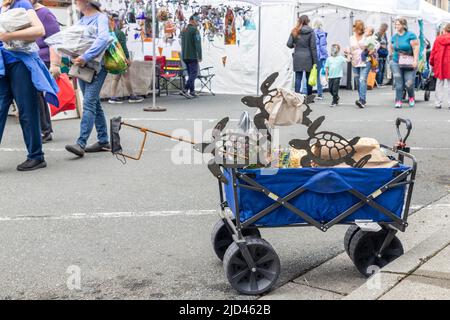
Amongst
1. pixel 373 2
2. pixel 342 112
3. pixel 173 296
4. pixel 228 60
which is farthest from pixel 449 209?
pixel 373 2

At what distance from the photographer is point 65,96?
10.3m

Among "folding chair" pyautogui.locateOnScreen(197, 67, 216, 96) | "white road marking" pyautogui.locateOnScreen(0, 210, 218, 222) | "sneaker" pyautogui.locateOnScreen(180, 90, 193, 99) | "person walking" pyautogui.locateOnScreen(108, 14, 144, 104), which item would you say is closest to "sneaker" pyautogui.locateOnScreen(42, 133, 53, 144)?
"white road marking" pyautogui.locateOnScreen(0, 210, 218, 222)

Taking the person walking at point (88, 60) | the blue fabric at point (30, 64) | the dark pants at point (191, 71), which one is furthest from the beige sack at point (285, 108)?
the dark pants at point (191, 71)

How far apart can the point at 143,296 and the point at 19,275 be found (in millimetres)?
862

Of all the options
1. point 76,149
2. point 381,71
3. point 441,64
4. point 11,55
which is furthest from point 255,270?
point 381,71

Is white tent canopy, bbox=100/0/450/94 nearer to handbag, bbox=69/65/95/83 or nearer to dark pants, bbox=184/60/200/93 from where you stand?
dark pants, bbox=184/60/200/93

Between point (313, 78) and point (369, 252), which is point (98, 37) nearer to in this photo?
point (369, 252)

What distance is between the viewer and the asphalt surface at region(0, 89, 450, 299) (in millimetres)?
3971

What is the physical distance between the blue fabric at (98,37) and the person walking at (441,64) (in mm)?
8932

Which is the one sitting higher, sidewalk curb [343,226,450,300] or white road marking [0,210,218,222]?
sidewalk curb [343,226,450,300]

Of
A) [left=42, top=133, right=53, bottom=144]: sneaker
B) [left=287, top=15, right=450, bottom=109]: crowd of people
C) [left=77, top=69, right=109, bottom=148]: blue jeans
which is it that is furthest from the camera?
[left=287, top=15, right=450, bottom=109]: crowd of people

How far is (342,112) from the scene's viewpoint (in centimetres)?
1327

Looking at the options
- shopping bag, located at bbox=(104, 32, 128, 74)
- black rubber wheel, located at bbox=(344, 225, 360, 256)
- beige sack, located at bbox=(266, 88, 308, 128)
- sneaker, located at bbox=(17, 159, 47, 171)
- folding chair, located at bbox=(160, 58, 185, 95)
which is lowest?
sneaker, located at bbox=(17, 159, 47, 171)
